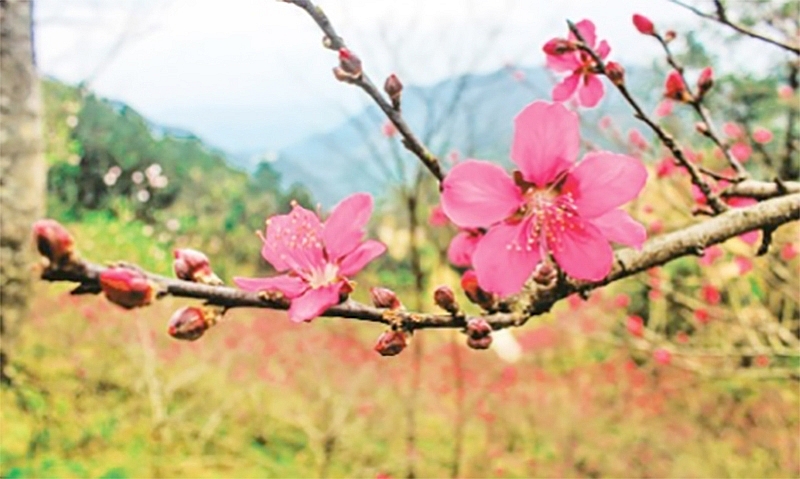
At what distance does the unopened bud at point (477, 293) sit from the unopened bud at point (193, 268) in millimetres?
201

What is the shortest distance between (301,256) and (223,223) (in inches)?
427

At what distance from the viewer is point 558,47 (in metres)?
0.89

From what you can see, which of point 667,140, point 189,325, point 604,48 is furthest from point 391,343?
point 604,48

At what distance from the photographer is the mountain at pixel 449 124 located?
12.1 ft

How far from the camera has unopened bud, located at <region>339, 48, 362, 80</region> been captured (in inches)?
24.1

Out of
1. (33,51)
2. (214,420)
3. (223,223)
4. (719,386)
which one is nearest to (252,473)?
(214,420)

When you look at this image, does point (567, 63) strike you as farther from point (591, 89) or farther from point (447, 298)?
point (447, 298)

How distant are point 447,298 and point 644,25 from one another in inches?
23.7

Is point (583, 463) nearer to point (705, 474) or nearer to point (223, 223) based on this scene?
point (705, 474)

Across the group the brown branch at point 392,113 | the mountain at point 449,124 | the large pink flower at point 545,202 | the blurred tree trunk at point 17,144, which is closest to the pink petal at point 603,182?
the large pink flower at point 545,202

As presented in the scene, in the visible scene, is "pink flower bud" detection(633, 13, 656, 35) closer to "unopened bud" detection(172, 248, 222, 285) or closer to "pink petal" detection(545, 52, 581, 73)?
"pink petal" detection(545, 52, 581, 73)

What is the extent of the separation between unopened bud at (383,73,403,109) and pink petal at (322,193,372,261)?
0.09 m

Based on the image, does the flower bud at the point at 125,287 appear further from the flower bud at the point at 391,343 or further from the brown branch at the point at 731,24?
the brown branch at the point at 731,24

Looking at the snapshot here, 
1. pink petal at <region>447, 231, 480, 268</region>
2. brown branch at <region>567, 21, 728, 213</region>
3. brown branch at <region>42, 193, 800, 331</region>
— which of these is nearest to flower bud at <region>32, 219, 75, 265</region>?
brown branch at <region>42, 193, 800, 331</region>
